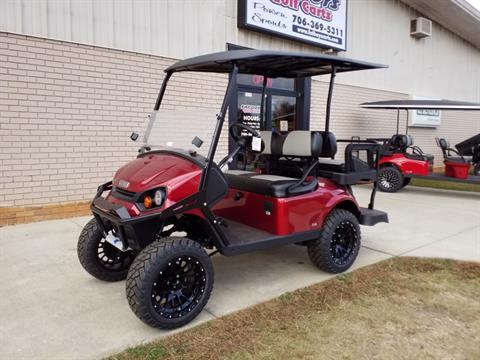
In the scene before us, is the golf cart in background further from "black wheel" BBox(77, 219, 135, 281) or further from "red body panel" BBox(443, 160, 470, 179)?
"black wheel" BBox(77, 219, 135, 281)

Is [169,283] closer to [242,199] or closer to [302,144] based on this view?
[242,199]

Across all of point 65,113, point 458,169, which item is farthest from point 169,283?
point 458,169

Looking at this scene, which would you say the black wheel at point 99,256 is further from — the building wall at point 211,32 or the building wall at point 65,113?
the building wall at point 211,32

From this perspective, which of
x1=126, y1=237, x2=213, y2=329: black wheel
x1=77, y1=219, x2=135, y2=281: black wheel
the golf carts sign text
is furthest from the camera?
the golf carts sign text

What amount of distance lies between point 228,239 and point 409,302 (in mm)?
1506

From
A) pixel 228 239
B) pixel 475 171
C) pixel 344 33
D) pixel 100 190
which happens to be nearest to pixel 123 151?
pixel 100 190

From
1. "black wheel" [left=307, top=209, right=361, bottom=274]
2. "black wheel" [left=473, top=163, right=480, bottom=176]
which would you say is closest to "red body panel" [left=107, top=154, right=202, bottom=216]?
"black wheel" [left=307, top=209, right=361, bottom=274]

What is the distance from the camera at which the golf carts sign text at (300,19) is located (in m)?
7.45

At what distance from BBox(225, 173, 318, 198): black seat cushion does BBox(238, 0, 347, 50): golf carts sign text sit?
4.61m

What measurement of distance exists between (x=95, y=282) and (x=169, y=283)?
1.09 m

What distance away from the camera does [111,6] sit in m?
5.76

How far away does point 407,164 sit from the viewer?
8414 millimetres

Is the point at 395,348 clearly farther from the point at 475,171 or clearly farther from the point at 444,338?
the point at 475,171

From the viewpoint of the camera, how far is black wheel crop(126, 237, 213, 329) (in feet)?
8.10
